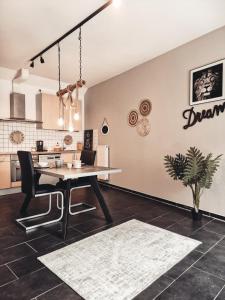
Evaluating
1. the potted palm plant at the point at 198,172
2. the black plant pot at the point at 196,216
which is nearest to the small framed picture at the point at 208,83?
the potted palm plant at the point at 198,172

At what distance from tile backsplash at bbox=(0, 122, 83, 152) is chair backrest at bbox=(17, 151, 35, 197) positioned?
2.09 meters

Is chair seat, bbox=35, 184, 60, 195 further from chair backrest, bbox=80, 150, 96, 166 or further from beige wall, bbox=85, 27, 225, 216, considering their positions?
beige wall, bbox=85, 27, 225, 216

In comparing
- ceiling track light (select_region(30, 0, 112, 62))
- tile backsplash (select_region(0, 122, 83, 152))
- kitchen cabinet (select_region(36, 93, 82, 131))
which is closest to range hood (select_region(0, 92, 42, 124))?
tile backsplash (select_region(0, 122, 83, 152))

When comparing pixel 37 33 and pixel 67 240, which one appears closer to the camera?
pixel 67 240

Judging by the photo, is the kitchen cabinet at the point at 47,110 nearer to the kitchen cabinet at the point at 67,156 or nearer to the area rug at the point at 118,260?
the kitchen cabinet at the point at 67,156

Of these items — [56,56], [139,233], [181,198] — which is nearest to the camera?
[139,233]

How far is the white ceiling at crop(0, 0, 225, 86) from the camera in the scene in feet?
7.94

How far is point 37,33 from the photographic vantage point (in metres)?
2.99

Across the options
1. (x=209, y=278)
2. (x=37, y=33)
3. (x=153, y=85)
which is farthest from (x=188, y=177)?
(x=37, y=33)

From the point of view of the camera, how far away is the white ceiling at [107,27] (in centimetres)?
242

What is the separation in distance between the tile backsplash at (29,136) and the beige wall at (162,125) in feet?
3.85

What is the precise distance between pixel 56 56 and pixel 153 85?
1.88 m

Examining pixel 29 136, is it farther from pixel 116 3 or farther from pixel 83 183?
pixel 116 3

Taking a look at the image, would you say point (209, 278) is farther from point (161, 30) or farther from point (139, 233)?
point (161, 30)
